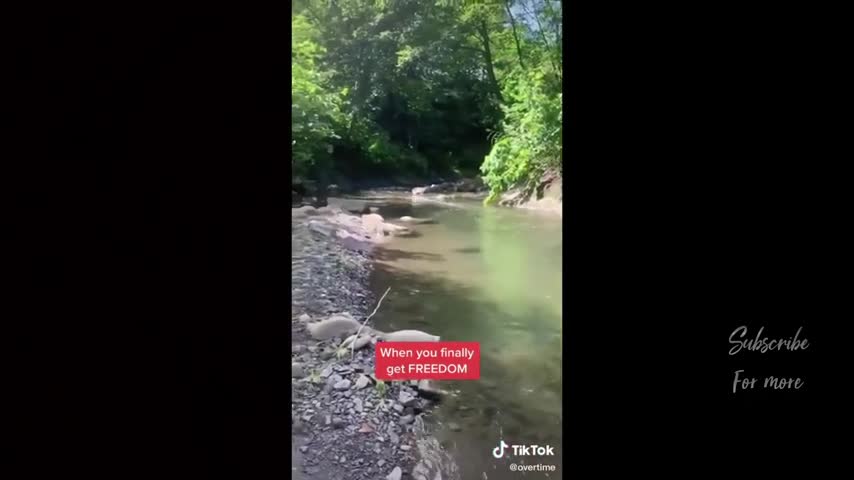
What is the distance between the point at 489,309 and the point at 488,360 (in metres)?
0.14

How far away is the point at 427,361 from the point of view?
1736mm

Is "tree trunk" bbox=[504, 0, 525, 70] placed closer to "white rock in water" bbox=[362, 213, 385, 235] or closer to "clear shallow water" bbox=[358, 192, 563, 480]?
"clear shallow water" bbox=[358, 192, 563, 480]

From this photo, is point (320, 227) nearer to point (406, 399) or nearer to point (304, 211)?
point (304, 211)

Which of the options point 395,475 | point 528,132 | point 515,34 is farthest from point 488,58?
point 395,475

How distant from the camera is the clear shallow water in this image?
1.72 metres

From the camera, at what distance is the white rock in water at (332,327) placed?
5.64 feet

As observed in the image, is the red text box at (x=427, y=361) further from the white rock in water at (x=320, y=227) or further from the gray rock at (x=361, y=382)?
the white rock in water at (x=320, y=227)

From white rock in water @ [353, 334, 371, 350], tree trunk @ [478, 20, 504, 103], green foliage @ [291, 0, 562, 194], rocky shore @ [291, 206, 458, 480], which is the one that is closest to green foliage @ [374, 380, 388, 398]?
rocky shore @ [291, 206, 458, 480]
